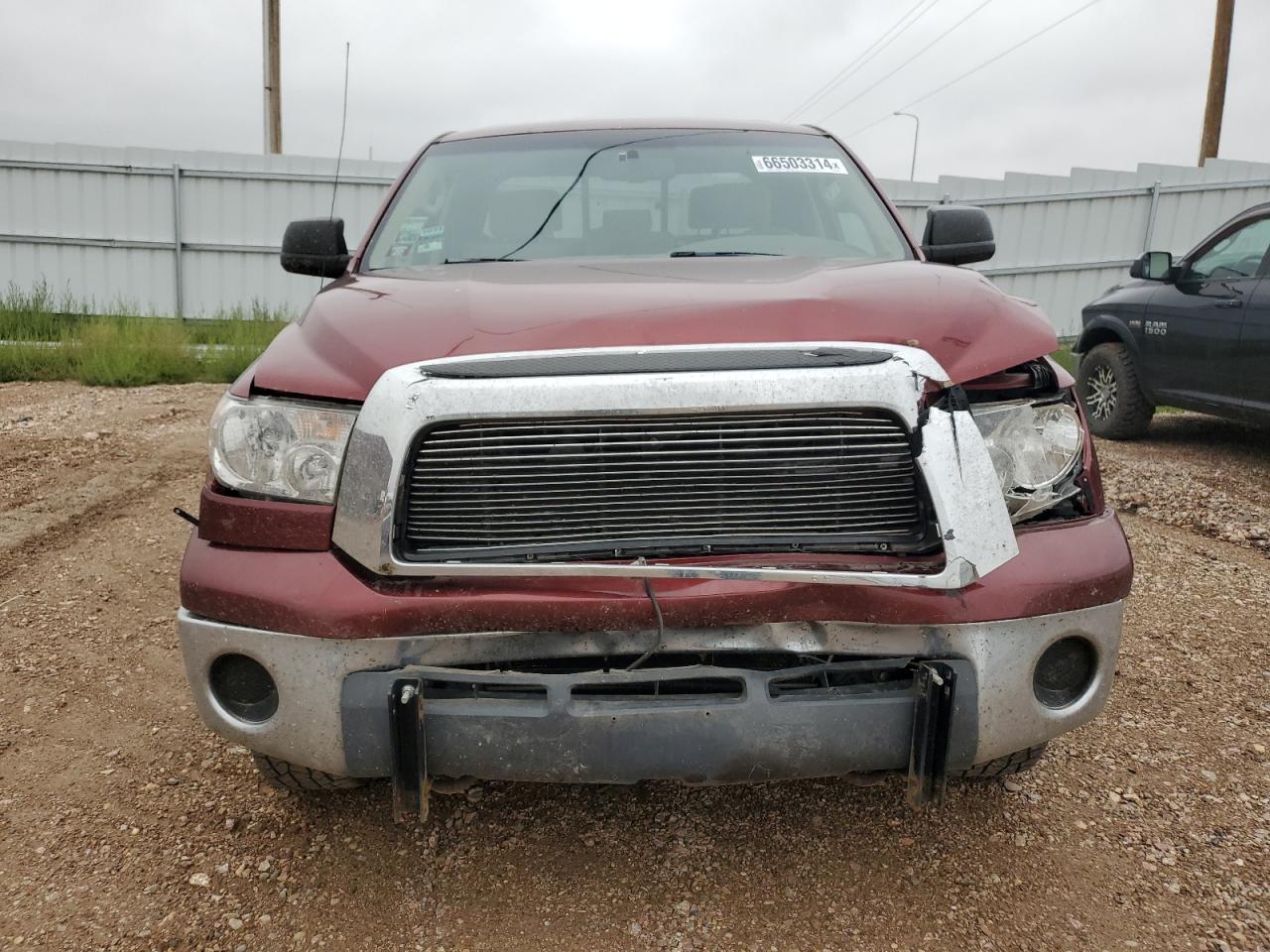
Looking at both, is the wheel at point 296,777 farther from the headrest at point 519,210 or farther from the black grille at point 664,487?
the headrest at point 519,210

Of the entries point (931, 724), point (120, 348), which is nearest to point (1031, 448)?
point (931, 724)

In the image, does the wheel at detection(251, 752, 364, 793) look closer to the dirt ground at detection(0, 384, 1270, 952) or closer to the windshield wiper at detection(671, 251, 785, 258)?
the dirt ground at detection(0, 384, 1270, 952)

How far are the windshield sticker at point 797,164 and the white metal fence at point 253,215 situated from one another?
10.3 metres

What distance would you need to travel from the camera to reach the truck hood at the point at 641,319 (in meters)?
1.88

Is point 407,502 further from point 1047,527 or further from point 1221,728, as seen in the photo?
point 1221,728

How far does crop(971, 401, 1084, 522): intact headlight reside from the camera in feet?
6.45

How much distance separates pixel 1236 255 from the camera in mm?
6355

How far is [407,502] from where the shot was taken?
1.81 metres

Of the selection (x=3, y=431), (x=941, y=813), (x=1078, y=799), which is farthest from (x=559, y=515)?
(x=3, y=431)

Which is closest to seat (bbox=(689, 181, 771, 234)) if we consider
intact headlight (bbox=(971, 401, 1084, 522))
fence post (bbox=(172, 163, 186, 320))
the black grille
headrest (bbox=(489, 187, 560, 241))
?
headrest (bbox=(489, 187, 560, 241))

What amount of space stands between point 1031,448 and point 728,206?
150 centimetres

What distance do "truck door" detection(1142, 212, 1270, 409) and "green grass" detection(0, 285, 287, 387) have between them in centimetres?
736

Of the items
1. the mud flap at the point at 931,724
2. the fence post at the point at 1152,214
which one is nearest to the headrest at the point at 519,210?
the mud flap at the point at 931,724

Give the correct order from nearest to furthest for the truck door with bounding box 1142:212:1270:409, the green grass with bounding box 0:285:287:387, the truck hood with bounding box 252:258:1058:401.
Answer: the truck hood with bounding box 252:258:1058:401 → the truck door with bounding box 1142:212:1270:409 → the green grass with bounding box 0:285:287:387
